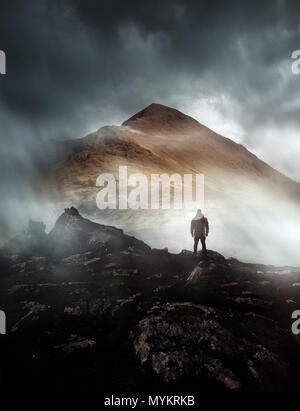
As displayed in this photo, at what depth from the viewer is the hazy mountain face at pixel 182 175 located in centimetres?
3194

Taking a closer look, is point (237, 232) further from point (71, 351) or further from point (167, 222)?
point (71, 351)

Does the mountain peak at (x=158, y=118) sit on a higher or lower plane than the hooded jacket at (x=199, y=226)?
higher

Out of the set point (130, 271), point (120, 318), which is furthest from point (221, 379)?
point (130, 271)

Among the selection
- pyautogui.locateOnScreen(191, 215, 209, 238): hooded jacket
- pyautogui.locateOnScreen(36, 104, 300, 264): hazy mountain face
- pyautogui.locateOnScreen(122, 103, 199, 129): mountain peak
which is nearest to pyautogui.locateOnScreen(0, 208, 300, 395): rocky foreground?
pyautogui.locateOnScreen(191, 215, 209, 238): hooded jacket

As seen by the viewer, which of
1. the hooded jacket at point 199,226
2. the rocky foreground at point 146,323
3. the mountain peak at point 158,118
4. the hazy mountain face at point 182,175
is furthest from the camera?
the mountain peak at point 158,118

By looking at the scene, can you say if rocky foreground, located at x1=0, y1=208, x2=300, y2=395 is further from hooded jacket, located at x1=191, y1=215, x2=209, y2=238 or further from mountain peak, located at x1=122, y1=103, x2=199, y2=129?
mountain peak, located at x1=122, y1=103, x2=199, y2=129

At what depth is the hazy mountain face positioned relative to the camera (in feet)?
105

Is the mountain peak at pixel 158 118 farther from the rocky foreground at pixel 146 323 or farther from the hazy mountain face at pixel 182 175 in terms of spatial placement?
the rocky foreground at pixel 146 323

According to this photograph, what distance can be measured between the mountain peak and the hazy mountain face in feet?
1.19

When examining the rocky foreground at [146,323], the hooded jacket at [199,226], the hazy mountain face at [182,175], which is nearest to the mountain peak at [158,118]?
the hazy mountain face at [182,175]

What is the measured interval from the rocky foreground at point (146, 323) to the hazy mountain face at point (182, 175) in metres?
12.7
